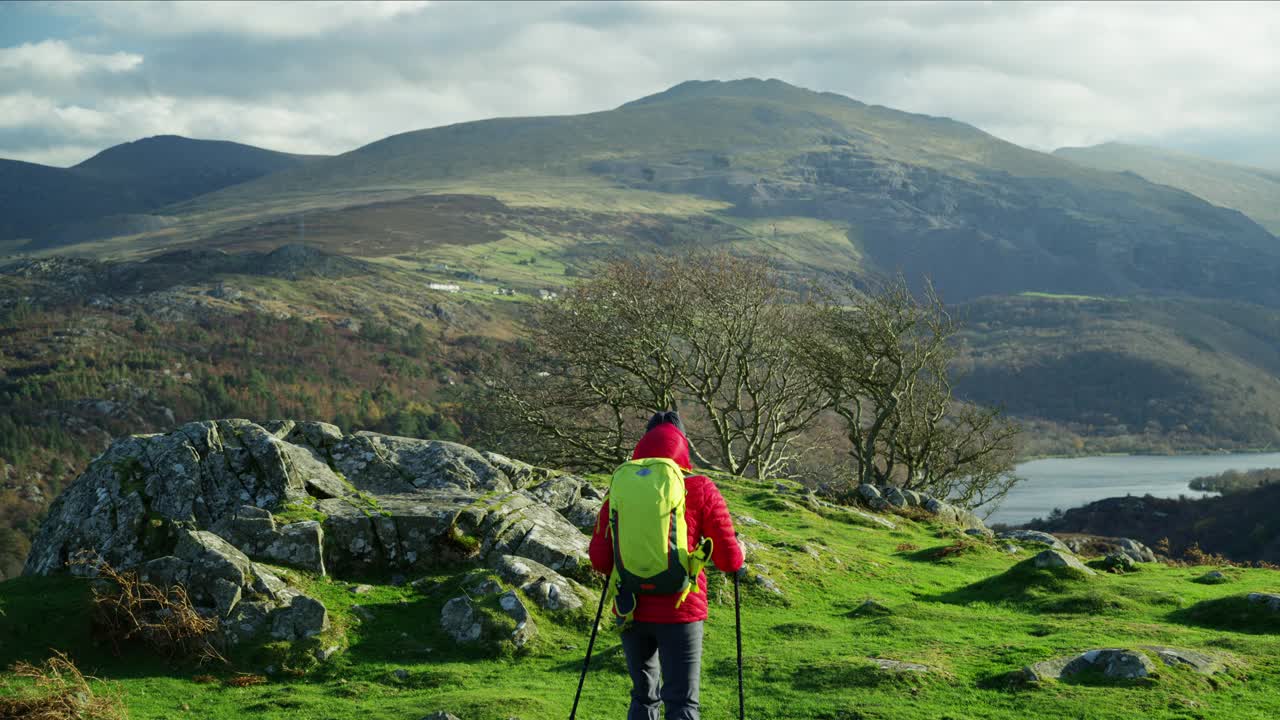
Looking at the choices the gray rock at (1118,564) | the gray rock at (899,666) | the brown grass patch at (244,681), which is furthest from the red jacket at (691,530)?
the gray rock at (1118,564)

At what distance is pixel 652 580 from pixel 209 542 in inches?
396

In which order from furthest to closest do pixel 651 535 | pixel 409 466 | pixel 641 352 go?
1. pixel 641 352
2. pixel 409 466
3. pixel 651 535

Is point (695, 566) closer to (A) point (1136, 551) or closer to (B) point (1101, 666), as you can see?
(B) point (1101, 666)

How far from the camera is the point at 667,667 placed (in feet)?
32.1

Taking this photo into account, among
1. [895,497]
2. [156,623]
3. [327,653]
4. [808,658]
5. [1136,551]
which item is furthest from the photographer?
[895,497]

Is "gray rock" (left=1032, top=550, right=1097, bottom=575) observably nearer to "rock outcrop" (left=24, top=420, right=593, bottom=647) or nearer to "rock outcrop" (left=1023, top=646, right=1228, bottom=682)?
"rock outcrop" (left=1023, top=646, right=1228, bottom=682)

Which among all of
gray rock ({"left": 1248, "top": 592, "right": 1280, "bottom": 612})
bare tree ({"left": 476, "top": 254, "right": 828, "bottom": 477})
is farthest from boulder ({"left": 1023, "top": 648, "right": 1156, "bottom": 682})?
bare tree ({"left": 476, "top": 254, "right": 828, "bottom": 477})

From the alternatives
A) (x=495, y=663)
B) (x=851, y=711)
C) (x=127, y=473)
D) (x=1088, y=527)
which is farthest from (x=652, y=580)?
(x=1088, y=527)

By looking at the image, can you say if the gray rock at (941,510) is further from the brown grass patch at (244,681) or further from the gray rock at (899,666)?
the brown grass patch at (244,681)

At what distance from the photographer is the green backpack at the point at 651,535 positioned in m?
9.57

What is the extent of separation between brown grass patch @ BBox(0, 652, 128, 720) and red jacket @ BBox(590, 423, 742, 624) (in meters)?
7.02

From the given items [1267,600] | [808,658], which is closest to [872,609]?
[808,658]

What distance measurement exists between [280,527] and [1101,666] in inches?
581

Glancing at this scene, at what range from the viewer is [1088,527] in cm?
9488
